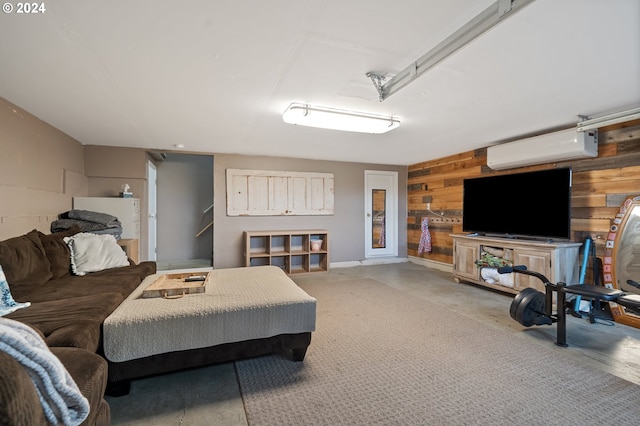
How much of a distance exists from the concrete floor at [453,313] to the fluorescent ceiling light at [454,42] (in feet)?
7.79

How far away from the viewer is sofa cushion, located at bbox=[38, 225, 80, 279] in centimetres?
262

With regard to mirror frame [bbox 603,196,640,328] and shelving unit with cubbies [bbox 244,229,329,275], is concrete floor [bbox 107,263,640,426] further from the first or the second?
shelving unit with cubbies [bbox 244,229,329,275]

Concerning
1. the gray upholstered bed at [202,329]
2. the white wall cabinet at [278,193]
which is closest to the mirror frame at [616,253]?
the gray upholstered bed at [202,329]

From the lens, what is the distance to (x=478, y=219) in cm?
448

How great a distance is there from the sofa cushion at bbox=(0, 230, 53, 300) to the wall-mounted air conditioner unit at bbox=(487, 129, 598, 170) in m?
5.24

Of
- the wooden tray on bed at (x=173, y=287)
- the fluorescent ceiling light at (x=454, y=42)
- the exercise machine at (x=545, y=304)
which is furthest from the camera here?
the exercise machine at (x=545, y=304)

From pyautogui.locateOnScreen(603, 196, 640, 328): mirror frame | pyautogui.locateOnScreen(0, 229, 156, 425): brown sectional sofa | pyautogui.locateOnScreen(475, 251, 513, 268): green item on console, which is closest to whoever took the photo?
pyautogui.locateOnScreen(0, 229, 156, 425): brown sectional sofa

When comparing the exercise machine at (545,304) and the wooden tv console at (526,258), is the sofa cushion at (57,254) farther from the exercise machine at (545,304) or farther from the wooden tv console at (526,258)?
the wooden tv console at (526,258)

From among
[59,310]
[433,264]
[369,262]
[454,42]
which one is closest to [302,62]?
[454,42]

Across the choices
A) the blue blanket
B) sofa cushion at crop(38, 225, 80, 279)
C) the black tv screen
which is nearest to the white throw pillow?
sofa cushion at crop(38, 225, 80, 279)

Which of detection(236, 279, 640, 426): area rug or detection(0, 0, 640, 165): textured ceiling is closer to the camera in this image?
detection(0, 0, 640, 165): textured ceiling

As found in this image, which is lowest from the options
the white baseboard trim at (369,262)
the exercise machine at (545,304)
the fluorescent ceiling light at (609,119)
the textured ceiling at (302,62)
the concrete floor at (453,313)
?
the concrete floor at (453,313)

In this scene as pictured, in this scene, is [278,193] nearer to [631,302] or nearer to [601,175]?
[601,175]

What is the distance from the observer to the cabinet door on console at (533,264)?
334cm
